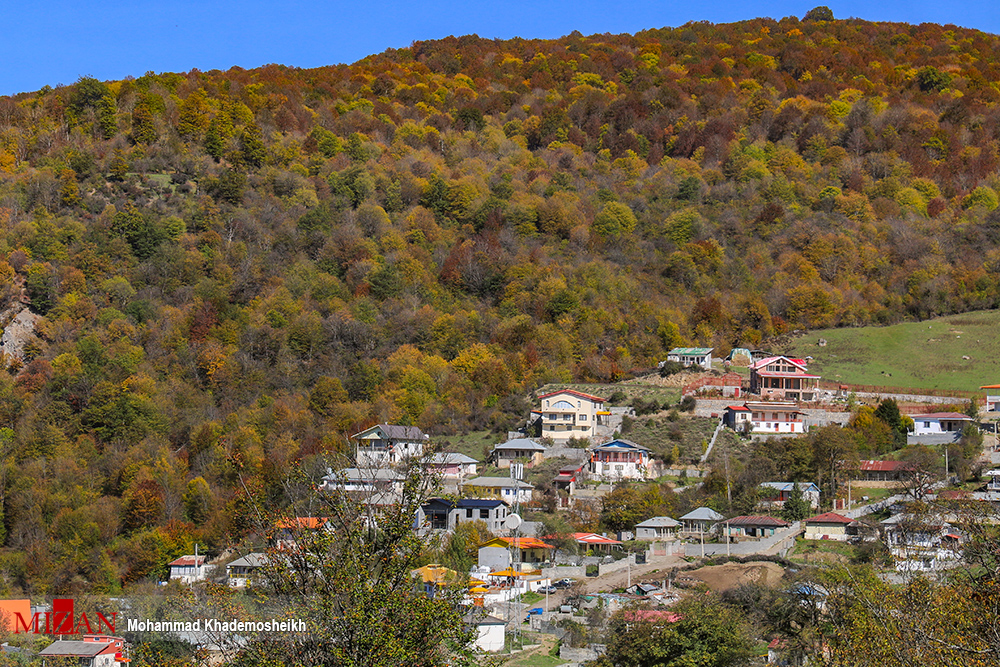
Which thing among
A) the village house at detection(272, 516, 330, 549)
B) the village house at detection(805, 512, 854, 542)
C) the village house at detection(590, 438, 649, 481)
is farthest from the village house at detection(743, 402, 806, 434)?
the village house at detection(272, 516, 330, 549)

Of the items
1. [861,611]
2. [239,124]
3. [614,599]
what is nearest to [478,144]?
[239,124]

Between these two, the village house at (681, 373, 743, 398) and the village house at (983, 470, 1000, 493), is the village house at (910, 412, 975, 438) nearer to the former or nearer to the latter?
the village house at (983, 470, 1000, 493)

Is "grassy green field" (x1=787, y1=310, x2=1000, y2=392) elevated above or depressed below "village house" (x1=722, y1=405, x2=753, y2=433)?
above

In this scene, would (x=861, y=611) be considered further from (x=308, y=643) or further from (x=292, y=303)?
(x=292, y=303)

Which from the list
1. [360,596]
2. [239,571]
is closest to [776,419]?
[239,571]

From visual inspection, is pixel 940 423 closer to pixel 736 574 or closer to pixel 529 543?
pixel 736 574
